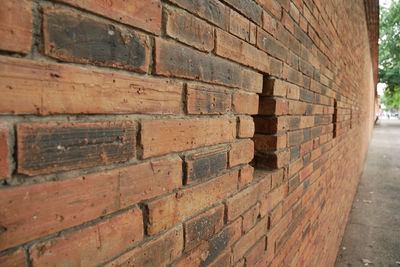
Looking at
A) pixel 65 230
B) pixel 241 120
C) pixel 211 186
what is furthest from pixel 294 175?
pixel 65 230

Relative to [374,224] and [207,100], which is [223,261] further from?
[374,224]

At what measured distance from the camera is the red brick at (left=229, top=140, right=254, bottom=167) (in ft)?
3.50

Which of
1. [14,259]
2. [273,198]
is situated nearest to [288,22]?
[273,198]

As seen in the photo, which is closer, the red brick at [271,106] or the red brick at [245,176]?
the red brick at [245,176]

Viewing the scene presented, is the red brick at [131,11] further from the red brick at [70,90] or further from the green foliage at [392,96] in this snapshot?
the green foliage at [392,96]

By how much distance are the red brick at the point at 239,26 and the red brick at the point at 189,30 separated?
0.47 ft

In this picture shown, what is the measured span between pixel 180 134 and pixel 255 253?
0.81 meters

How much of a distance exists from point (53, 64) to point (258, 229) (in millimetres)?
1151

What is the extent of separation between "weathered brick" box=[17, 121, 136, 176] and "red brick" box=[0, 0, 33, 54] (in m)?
0.14

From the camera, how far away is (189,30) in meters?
0.82

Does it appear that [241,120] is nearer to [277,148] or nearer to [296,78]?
[277,148]

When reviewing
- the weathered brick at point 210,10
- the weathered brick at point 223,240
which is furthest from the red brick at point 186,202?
the weathered brick at point 210,10

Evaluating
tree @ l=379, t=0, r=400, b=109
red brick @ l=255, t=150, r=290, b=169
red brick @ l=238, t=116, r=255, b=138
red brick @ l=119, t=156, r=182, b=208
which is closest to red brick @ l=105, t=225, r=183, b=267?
red brick @ l=119, t=156, r=182, b=208

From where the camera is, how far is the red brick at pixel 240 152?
107cm
